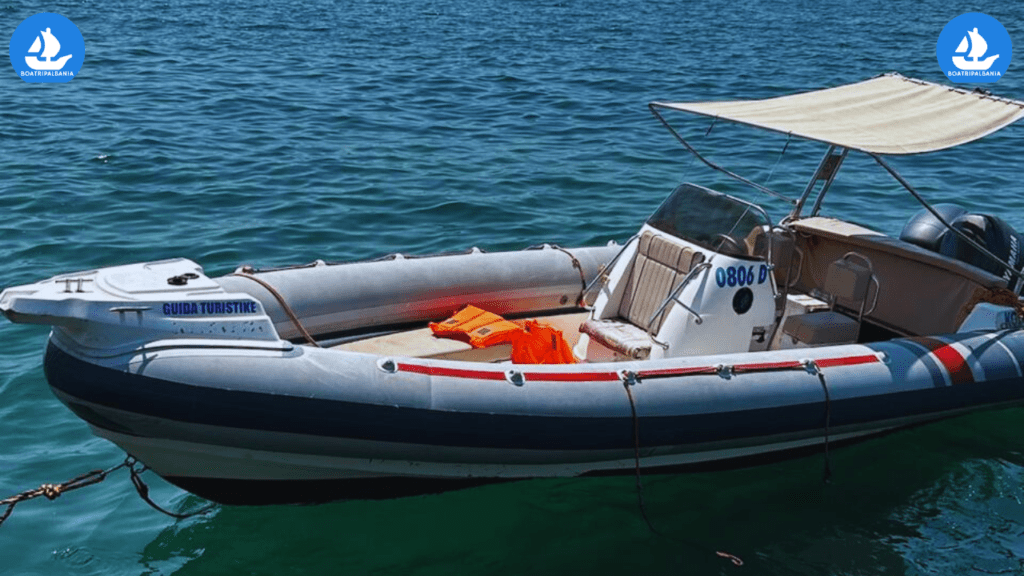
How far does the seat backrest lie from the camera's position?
7.20 metres

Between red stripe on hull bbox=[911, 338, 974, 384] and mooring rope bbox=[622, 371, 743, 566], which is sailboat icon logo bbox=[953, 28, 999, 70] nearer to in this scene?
red stripe on hull bbox=[911, 338, 974, 384]

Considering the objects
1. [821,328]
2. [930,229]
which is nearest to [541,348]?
[821,328]

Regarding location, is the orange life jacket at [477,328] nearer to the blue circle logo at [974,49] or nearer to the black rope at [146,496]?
the black rope at [146,496]

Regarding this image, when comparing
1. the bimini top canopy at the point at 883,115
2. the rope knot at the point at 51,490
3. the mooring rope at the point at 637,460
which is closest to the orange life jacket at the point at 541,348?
the mooring rope at the point at 637,460

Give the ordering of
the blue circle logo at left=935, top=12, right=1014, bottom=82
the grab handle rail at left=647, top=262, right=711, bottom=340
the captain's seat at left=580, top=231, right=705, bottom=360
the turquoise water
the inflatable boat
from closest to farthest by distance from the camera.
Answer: the inflatable boat, the turquoise water, the grab handle rail at left=647, top=262, right=711, bottom=340, the captain's seat at left=580, top=231, right=705, bottom=360, the blue circle logo at left=935, top=12, right=1014, bottom=82

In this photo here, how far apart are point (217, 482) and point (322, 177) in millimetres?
6965

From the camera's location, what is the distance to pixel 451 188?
12.5m

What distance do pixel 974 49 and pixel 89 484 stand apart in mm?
18390

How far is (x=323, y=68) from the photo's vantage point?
17.9 metres

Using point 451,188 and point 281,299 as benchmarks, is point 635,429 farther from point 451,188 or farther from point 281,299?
point 451,188

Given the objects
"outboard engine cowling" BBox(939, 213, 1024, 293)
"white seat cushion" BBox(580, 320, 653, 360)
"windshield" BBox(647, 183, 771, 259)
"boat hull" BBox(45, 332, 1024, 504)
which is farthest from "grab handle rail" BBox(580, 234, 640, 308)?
"outboard engine cowling" BBox(939, 213, 1024, 293)

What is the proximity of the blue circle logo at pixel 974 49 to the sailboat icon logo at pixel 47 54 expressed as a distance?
45.1 feet

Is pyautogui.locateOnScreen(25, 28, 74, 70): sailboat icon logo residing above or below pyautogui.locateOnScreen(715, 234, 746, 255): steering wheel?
above

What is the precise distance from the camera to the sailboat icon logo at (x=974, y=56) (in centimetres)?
1945
